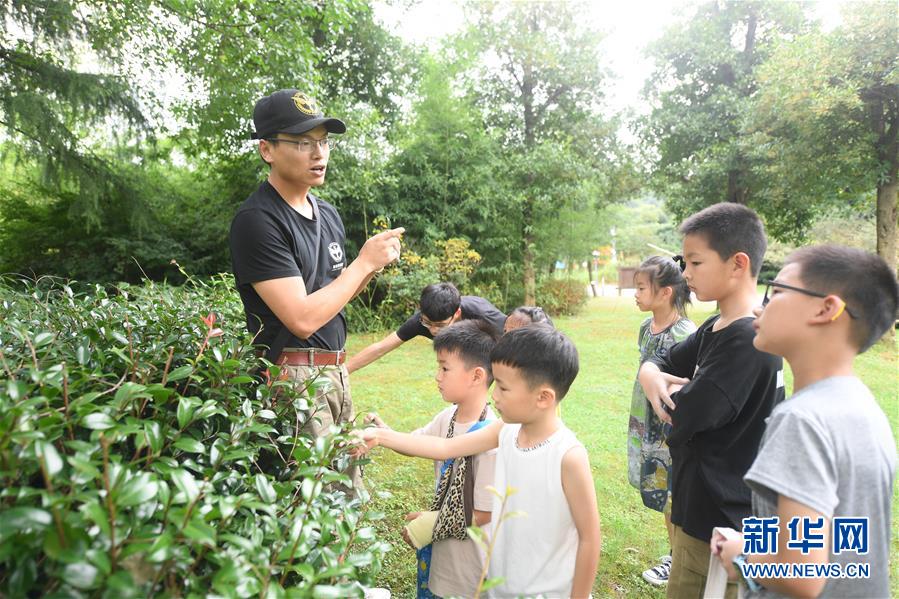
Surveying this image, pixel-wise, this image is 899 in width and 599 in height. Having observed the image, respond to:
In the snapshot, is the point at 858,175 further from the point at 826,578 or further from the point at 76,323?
the point at 76,323

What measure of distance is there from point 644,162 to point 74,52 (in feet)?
41.8

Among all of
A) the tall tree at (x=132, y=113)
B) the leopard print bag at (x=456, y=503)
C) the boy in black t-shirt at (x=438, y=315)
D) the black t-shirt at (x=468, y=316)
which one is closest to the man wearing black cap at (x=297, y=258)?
the leopard print bag at (x=456, y=503)

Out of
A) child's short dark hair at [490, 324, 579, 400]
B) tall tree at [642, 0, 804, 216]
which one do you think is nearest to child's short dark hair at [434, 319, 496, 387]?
child's short dark hair at [490, 324, 579, 400]

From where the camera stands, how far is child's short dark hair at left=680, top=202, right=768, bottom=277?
180 cm

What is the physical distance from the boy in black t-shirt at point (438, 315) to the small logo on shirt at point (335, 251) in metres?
Result: 0.73

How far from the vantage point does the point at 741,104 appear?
1262 centimetres

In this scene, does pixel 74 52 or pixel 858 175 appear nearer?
pixel 74 52

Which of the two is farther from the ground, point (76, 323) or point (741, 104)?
point (741, 104)

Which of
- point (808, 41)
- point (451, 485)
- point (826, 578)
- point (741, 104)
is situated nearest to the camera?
point (826, 578)

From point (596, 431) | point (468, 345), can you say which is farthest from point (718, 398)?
point (596, 431)

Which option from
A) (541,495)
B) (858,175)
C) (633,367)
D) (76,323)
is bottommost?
(633,367)

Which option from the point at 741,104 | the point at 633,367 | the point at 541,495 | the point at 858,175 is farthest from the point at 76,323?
the point at 741,104

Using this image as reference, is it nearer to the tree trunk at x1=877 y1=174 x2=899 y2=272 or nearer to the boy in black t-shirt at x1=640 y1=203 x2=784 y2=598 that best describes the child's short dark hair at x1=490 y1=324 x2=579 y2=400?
the boy in black t-shirt at x1=640 y1=203 x2=784 y2=598

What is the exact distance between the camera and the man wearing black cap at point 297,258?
1.75 m
